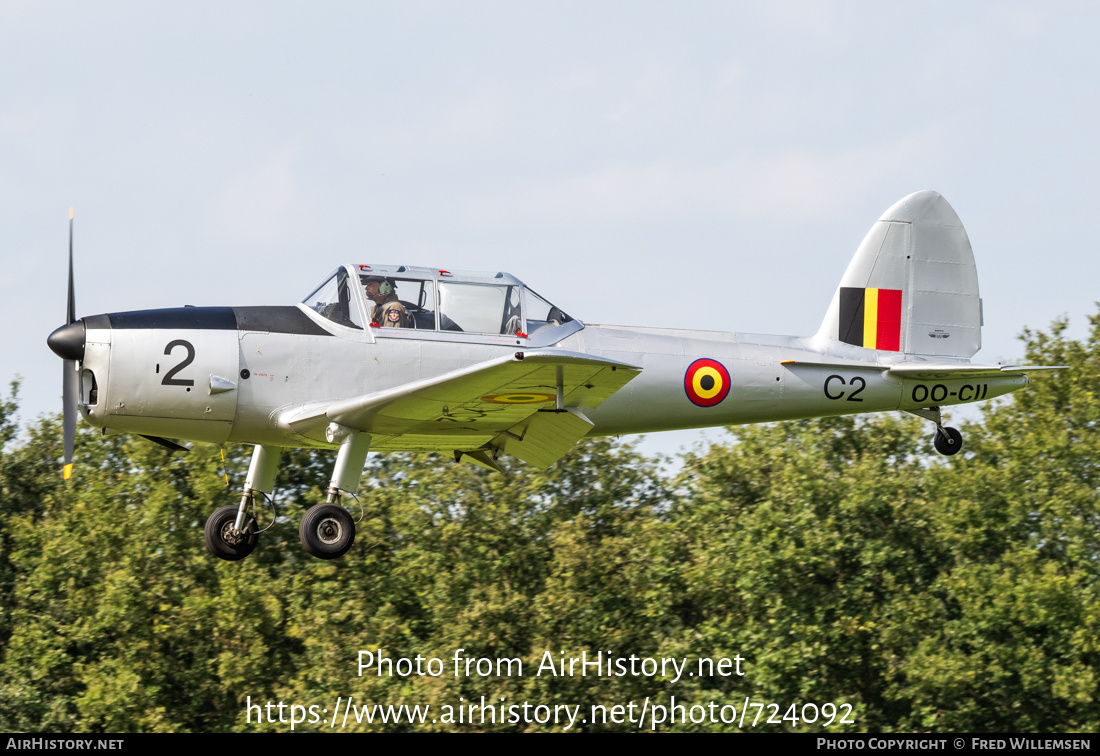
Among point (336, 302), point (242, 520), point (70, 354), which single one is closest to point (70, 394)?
point (70, 354)

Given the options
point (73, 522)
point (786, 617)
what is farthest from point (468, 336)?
point (73, 522)

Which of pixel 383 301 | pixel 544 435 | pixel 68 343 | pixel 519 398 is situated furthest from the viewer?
pixel 544 435

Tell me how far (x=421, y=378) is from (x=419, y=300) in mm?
663

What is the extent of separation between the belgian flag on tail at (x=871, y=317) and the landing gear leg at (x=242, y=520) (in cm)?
571

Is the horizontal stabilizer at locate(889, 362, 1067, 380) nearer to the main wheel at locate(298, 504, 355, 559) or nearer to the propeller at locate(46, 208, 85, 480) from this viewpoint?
the main wheel at locate(298, 504, 355, 559)

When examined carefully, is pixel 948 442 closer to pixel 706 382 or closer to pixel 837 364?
pixel 837 364

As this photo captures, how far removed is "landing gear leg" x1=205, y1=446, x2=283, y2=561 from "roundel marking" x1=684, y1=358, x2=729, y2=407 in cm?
370

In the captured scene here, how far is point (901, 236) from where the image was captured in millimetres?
13812

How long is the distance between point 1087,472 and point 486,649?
41.3 ft

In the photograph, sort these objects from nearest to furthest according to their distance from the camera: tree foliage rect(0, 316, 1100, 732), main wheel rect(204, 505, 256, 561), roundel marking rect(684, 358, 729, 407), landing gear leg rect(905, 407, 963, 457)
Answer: main wheel rect(204, 505, 256, 561), roundel marking rect(684, 358, 729, 407), landing gear leg rect(905, 407, 963, 457), tree foliage rect(0, 316, 1100, 732)

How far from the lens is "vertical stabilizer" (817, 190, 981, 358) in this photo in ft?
43.3

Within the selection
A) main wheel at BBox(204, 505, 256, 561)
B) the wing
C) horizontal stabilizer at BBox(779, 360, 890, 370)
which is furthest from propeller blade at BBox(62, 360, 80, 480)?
horizontal stabilizer at BBox(779, 360, 890, 370)

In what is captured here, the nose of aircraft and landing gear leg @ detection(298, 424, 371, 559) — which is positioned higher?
the nose of aircraft

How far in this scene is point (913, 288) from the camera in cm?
1358
